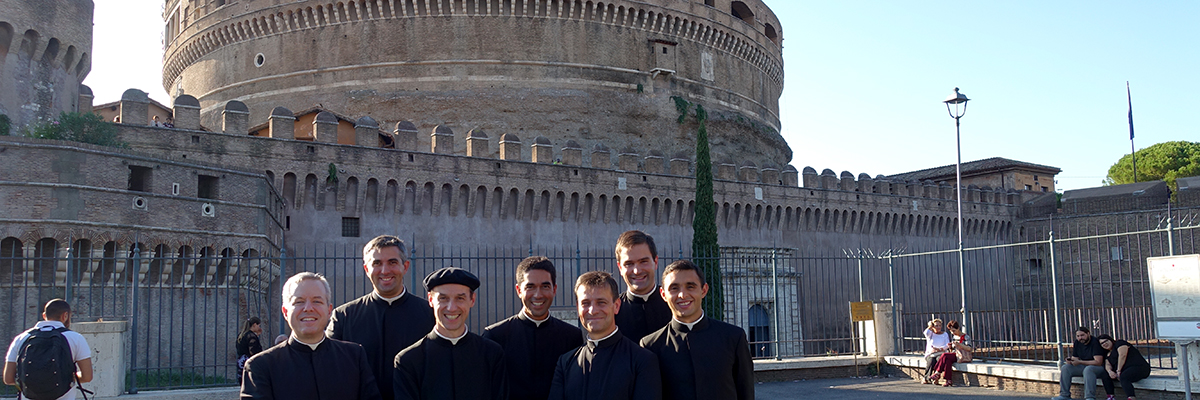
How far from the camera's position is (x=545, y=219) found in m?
21.8

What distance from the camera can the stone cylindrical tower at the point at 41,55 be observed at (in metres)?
15.0

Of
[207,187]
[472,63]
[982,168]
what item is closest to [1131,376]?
[207,187]

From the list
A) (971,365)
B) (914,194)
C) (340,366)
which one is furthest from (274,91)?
(340,366)

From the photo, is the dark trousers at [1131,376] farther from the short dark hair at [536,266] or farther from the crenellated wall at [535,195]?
the crenellated wall at [535,195]

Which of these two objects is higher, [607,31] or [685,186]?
[607,31]

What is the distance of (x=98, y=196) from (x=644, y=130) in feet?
58.5

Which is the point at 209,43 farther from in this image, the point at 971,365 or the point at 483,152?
the point at 971,365

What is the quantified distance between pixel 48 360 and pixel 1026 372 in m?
8.68

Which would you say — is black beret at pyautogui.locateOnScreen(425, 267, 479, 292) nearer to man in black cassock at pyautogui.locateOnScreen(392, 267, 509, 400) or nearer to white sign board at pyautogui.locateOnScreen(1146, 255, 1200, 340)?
man in black cassock at pyautogui.locateOnScreen(392, 267, 509, 400)

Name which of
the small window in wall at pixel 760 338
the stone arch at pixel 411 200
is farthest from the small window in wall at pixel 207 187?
the small window in wall at pixel 760 338

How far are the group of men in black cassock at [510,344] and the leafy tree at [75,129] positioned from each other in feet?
39.0

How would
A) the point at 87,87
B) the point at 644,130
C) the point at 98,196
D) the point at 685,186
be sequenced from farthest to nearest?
1. the point at 644,130
2. the point at 685,186
3. the point at 87,87
4. the point at 98,196

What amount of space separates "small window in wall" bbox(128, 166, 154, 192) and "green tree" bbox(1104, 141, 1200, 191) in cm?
4174

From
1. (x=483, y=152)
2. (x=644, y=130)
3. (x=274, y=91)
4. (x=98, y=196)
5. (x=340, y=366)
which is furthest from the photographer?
(x=644, y=130)
